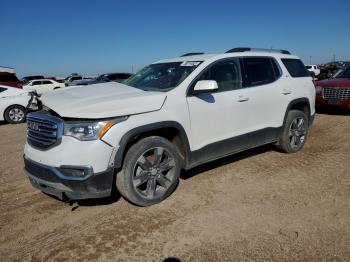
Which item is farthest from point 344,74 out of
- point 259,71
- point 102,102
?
point 102,102

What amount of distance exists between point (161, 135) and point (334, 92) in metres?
7.53

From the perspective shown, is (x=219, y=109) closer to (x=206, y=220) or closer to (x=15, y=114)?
Answer: (x=206, y=220)

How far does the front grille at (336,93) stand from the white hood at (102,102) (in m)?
7.56

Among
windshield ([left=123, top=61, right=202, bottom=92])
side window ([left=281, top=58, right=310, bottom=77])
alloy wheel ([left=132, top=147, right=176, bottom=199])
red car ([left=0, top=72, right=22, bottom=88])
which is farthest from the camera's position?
red car ([left=0, top=72, right=22, bottom=88])

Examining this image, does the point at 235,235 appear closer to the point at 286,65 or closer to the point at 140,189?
the point at 140,189

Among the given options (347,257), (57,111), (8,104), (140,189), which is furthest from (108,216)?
(8,104)

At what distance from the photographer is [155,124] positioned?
12.6ft

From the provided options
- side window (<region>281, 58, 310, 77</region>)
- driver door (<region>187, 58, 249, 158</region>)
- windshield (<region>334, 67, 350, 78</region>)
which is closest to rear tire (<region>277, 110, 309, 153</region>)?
side window (<region>281, 58, 310, 77</region>)

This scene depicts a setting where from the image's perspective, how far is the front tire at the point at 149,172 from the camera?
3723 mm

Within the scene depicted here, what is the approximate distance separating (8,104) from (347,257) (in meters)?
11.5

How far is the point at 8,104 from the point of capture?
37.6 feet

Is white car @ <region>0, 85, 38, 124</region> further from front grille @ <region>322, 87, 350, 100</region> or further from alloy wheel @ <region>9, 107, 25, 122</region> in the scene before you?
front grille @ <region>322, 87, 350, 100</region>

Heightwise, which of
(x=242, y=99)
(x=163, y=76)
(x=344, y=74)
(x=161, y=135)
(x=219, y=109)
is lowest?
(x=161, y=135)

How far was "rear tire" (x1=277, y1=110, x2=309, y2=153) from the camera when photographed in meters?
A: 5.79
